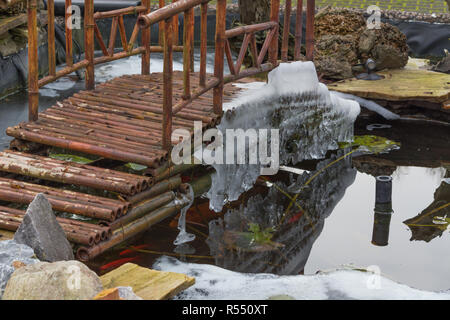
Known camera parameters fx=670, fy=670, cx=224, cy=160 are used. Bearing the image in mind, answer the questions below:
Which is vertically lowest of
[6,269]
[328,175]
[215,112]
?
[328,175]

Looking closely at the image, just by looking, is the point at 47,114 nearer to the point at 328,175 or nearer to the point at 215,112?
the point at 215,112

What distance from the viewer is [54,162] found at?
18.6 ft

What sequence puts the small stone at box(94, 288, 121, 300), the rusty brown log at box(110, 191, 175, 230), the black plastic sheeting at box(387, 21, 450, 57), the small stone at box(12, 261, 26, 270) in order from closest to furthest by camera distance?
the small stone at box(94, 288, 121, 300) → the small stone at box(12, 261, 26, 270) → the rusty brown log at box(110, 191, 175, 230) → the black plastic sheeting at box(387, 21, 450, 57)

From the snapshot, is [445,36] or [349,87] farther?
[445,36]

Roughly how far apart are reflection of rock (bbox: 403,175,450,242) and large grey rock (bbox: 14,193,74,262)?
3306 mm

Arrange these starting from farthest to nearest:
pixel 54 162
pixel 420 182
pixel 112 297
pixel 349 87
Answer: pixel 349 87 < pixel 420 182 < pixel 54 162 < pixel 112 297

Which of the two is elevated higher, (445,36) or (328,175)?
(445,36)

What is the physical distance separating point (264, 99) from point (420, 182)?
210 cm

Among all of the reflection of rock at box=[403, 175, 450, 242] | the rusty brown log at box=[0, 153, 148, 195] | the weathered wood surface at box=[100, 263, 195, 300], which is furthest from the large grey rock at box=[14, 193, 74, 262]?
the reflection of rock at box=[403, 175, 450, 242]

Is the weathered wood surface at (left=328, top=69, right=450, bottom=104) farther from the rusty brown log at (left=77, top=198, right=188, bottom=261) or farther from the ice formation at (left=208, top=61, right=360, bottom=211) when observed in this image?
the rusty brown log at (left=77, top=198, right=188, bottom=261)

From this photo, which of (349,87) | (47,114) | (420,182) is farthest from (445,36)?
(47,114)

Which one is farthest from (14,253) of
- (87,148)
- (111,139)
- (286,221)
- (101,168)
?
(286,221)

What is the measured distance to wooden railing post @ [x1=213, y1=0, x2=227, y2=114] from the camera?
6.04 meters

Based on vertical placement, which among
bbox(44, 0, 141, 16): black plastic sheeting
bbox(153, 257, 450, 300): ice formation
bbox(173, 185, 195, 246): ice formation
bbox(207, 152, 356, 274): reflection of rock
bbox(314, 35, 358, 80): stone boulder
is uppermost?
bbox(44, 0, 141, 16): black plastic sheeting
